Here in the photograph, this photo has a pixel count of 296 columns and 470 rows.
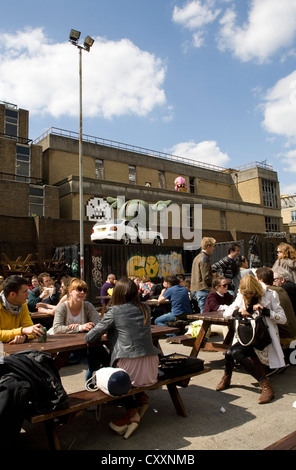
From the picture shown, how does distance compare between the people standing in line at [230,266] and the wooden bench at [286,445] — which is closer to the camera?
the wooden bench at [286,445]

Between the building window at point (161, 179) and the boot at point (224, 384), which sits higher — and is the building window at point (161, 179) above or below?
above

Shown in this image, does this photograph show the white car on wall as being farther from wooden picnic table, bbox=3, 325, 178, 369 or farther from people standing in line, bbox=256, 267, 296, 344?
wooden picnic table, bbox=3, 325, 178, 369

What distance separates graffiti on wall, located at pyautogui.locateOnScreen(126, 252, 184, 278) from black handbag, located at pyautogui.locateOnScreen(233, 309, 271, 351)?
504 inches

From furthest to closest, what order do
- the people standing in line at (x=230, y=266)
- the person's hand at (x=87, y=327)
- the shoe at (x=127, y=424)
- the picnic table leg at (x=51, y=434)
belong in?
1. the people standing in line at (x=230, y=266)
2. the person's hand at (x=87, y=327)
3. the shoe at (x=127, y=424)
4. the picnic table leg at (x=51, y=434)

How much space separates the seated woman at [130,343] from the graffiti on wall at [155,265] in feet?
44.1

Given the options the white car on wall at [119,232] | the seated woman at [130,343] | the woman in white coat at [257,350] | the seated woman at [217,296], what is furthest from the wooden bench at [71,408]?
the white car on wall at [119,232]

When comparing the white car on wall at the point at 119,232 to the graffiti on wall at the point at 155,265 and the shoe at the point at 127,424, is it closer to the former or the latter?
the graffiti on wall at the point at 155,265

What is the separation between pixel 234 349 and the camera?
15.1ft

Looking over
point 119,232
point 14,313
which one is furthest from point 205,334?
point 119,232

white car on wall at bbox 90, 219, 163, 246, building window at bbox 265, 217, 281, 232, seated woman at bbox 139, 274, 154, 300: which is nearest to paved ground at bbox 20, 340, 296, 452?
seated woman at bbox 139, 274, 154, 300

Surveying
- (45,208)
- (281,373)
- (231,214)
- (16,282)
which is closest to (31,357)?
(16,282)

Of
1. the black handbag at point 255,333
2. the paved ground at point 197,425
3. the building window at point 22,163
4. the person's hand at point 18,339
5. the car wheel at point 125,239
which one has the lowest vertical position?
the paved ground at point 197,425

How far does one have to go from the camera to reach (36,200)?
92.3 feet

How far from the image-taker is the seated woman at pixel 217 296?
658cm
